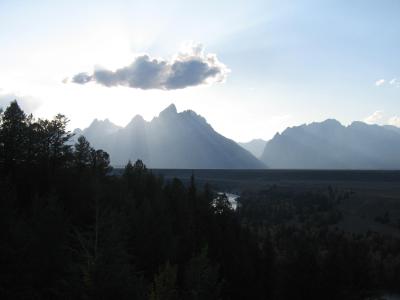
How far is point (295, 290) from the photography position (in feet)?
149

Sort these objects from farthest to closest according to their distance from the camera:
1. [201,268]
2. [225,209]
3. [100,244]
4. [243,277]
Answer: [225,209], [243,277], [201,268], [100,244]

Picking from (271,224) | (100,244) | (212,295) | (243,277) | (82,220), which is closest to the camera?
(100,244)

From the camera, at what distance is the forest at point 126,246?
19203 millimetres

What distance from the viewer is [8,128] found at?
185ft

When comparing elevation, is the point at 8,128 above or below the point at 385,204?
above

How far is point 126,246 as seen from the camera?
36.7 meters

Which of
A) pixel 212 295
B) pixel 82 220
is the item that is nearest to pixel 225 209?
pixel 82 220

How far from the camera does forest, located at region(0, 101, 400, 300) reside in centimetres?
1920

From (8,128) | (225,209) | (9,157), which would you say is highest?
(8,128)

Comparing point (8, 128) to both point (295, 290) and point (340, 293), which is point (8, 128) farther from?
point (340, 293)

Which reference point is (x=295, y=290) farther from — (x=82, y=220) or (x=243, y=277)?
(x=82, y=220)

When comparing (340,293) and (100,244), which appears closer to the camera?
(100,244)

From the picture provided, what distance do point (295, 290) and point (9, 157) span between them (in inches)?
1385

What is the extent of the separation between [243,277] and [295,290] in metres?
7.07
